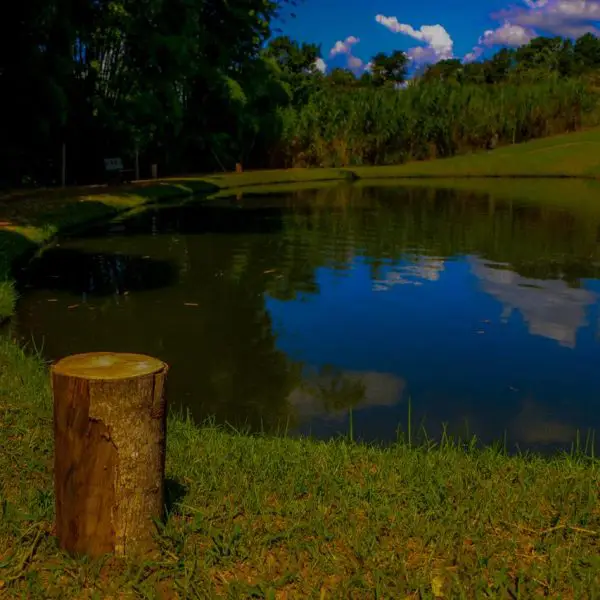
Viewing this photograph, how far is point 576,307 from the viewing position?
10844mm

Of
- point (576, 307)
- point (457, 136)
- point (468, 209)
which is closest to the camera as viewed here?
point (576, 307)

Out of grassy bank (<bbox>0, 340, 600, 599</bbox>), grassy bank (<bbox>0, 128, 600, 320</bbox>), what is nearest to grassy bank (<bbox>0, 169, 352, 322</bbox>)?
grassy bank (<bbox>0, 128, 600, 320</bbox>)

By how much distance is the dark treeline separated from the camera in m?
24.4

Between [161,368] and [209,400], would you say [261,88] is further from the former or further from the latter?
[161,368]

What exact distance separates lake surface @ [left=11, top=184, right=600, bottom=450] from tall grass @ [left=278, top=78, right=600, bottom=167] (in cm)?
2348

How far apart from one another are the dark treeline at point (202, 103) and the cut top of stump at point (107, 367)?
749 inches

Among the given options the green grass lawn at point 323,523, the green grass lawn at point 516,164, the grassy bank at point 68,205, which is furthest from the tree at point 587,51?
the green grass lawn at point 323,523

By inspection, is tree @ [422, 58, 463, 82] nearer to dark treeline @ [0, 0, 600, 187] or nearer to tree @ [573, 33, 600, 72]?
tree @ [573, 33, 600, 72]

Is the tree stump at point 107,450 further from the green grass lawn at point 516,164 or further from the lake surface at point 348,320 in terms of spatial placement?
the green grass lawn at point 516,164

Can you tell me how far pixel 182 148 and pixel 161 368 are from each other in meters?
34.1

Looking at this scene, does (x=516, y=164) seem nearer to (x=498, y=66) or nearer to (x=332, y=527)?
(x=332, y=527)

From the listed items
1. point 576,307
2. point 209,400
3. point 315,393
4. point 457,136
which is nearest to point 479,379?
point 315,393

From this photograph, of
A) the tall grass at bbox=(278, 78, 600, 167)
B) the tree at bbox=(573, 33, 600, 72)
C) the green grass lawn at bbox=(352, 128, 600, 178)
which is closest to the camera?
the green grass lawn at bbox=(352, 128, 600, 178)

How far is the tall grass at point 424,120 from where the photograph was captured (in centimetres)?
4241
